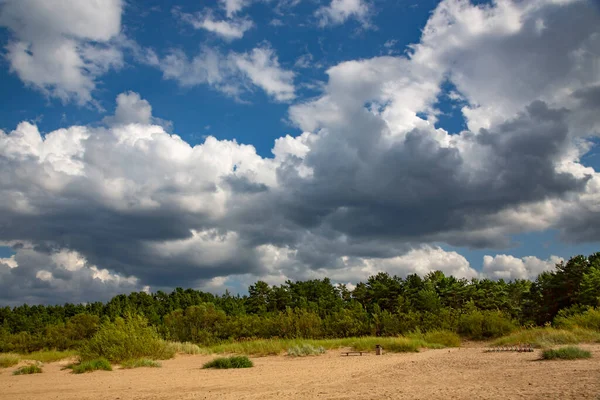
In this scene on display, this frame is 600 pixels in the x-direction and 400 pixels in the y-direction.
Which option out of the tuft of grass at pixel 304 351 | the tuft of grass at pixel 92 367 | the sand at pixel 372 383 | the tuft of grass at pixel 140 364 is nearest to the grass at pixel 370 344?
the tuft of grass at pixel 304 351

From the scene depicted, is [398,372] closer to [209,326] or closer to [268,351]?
[268,351]

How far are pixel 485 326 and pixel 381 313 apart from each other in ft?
34.2

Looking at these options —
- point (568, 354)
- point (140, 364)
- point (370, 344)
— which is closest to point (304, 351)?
point (370, 344)

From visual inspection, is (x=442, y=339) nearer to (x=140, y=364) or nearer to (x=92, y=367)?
(x=140, y=364)

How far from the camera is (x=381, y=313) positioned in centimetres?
4012

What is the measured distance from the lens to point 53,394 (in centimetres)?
1377

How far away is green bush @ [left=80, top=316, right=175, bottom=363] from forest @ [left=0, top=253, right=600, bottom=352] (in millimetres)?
913

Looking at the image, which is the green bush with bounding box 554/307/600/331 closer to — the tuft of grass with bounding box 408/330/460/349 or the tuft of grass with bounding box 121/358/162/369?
the tuft of grass with bounding box 408/330/460/349

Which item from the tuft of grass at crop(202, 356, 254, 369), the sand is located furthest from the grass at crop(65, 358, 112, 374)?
the tuft of grass at crop(202, 356, 254, 369)

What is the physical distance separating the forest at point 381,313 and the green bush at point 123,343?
3.00 feet

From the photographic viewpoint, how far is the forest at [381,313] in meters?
34.2

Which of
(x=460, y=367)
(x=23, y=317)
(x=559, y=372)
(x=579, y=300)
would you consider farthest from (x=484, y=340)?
(x=23, y=317)

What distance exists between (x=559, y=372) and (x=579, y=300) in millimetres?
29811

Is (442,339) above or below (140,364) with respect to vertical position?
above
